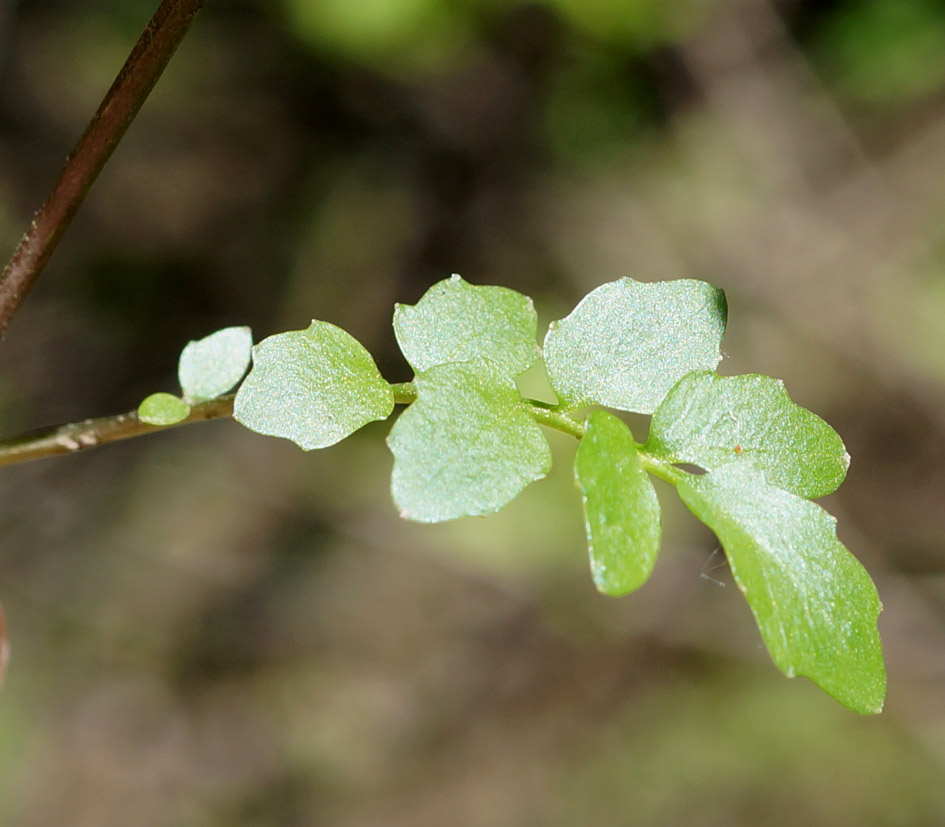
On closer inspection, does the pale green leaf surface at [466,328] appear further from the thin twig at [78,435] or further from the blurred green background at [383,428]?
the blurred green background at [383,428]

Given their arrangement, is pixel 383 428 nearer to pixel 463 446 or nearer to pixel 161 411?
pixel 161 411

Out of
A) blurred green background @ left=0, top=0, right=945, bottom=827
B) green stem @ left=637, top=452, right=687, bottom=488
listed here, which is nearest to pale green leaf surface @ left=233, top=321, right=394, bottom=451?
green stem @ left=637, top=452, right=687, bottom=488

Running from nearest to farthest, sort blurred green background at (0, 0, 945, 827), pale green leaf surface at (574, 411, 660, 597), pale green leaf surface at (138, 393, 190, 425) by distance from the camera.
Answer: pale green leaf surface at (574, 411, 660, 597) → pale green leaf surface at (138, 393, 190, 425) → blurred green background at (0, 0, 945, 827)

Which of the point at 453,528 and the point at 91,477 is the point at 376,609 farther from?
the point at 91,477

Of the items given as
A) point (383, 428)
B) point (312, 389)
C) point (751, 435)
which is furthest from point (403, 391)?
point (383, 428)

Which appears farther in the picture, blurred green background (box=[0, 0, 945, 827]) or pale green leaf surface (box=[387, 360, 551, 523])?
blurred green background (box=[0, 0, 945, 827])

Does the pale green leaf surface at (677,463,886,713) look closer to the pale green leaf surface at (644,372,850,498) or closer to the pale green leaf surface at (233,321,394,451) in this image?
the pale green leaf surface at (644,372,850,498)
